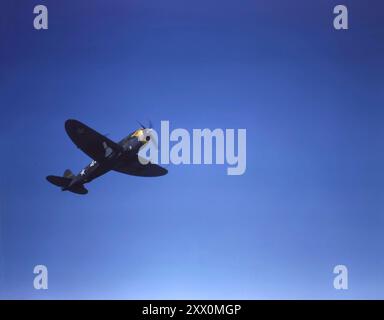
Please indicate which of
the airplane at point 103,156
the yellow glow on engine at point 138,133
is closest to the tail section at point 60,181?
the airplane at point 103,156

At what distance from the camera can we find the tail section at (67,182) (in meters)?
4.43

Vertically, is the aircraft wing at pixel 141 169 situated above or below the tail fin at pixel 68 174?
above

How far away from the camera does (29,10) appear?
4492mm

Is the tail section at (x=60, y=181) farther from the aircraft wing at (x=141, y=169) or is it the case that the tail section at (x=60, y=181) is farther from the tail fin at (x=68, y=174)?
the aircraft wing at (x=141, y=169)

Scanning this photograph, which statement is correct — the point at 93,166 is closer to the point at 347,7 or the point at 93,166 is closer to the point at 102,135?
the point at 102,135

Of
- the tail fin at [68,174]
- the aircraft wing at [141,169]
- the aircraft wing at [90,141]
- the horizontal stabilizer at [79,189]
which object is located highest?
the aircraft wing at [90,141]

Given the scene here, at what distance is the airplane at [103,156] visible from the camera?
14.6ft

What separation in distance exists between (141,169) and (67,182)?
408 millimetres

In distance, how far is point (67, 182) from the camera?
4453 millimetres

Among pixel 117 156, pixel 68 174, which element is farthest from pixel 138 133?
pixel 68 174

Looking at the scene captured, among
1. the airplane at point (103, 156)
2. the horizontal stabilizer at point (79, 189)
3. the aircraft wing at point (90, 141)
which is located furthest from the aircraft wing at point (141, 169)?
the horizontal stabilizer at point (79, 189)

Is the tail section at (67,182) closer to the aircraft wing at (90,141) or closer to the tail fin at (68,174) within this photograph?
the tail fin at (68,174)
